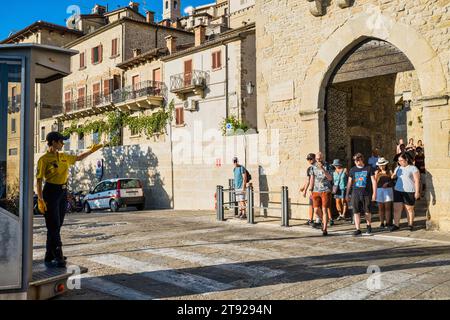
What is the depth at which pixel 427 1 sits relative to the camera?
988 cm

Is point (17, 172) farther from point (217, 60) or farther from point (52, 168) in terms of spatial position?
point (217, 60)

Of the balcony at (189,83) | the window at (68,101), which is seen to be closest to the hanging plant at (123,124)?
the balcony at (189,83)

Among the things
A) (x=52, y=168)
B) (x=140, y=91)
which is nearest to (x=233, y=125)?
(x=140, y=91)

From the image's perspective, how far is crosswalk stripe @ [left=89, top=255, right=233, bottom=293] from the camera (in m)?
5.29

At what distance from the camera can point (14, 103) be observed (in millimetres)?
4492

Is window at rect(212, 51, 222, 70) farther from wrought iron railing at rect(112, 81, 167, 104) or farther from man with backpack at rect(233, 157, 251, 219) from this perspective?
man with backpack at rect(233, 157, 251, 219)

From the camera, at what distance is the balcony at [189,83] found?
Answer: 979 inches

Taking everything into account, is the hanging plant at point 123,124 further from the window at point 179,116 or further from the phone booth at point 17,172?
the phone booth at point 17,172

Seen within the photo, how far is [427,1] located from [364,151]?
17.7 ft

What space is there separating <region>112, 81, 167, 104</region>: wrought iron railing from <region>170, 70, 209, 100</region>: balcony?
1385mm

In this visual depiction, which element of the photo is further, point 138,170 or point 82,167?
point 82,167

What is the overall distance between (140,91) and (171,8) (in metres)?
69.0
